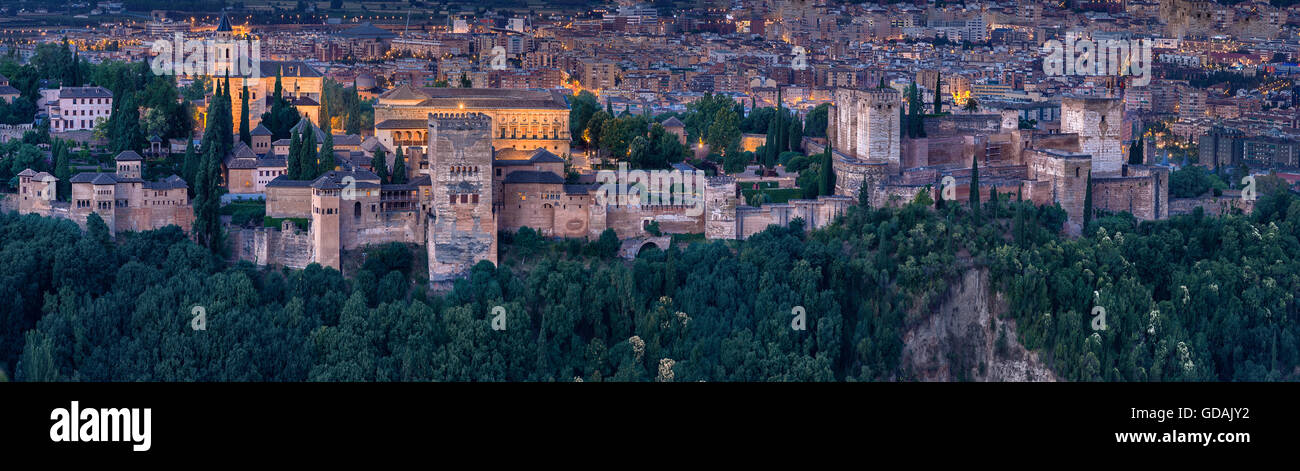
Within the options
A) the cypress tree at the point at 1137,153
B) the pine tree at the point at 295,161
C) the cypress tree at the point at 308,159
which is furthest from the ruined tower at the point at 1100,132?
the pine tree at the point at 295,161

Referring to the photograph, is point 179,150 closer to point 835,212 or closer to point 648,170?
point 648,170

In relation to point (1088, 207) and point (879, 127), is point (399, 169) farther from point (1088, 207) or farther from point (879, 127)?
point (1088, 207)

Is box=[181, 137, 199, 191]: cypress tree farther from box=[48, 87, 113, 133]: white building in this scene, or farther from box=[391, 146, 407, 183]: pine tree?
box=[48, 87, 113, 133]: white building

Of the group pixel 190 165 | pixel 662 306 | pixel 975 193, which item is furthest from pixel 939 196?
→ pixel 190 165

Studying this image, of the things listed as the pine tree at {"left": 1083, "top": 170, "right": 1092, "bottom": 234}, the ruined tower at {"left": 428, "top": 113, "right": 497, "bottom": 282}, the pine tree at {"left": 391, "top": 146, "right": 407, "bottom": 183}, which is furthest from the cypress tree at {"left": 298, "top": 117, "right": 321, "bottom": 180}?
the pine tree at {"left": 1083, "top": 170, "right": 1092, "bottom": 234}
